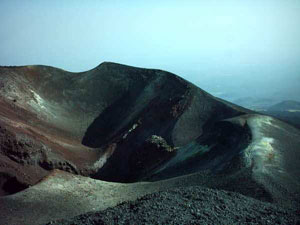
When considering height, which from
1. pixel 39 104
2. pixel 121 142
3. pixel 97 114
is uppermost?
pixel 39 104

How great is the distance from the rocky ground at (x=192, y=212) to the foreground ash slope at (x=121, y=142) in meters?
2.29

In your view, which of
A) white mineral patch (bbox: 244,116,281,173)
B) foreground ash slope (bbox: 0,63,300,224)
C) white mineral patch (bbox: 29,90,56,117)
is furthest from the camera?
white mineral patch (bbox: 29,90,56,117)

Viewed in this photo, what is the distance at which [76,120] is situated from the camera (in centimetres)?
3872

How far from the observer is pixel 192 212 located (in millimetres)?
12633

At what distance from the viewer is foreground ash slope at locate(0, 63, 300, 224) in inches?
714

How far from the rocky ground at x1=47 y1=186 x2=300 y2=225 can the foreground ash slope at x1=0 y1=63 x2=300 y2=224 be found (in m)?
2.29

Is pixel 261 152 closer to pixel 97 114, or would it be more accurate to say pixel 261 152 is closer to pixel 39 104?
pixel 97 114

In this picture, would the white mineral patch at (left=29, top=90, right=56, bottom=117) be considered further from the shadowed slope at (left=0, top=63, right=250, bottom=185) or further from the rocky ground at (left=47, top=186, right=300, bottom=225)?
the rocky ground at (left=47, top=186, right=300, bottom=225)

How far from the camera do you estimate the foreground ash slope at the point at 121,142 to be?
1814 cm

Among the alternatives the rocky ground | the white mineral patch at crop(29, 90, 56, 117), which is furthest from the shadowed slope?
the rocky ground

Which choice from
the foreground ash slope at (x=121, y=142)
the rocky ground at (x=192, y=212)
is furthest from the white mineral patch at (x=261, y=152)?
the rocky ground at (x=192, y=212)

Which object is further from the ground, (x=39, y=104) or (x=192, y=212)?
(x=39, y=104)

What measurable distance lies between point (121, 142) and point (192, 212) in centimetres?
2167

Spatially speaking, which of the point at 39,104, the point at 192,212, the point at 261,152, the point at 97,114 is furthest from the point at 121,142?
the point at 192,212
